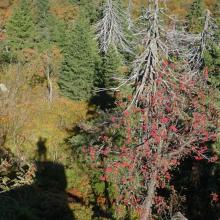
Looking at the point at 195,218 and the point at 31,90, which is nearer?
the point at 195,218

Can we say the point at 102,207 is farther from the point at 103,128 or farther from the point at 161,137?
the point at 161,137

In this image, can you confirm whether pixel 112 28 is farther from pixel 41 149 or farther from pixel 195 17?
pixel 41 149

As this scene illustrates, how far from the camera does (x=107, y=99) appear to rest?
3031 cm

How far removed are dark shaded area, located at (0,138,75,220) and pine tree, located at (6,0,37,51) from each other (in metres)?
14.9

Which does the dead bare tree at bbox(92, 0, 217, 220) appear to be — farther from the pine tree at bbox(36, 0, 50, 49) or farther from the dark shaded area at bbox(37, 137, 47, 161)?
the pine tree at bbox(36, 0, 50, 49)

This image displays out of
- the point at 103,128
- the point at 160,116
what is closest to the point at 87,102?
the point at 103,128

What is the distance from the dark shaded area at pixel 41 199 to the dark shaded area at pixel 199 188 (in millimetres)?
6538

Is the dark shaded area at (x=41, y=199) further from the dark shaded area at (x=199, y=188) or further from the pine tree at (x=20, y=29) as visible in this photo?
the pine tree at (x=20, y=29)

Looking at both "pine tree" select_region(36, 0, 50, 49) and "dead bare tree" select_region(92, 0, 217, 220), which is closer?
"dead bare tree" select_region(92, 0, 217, 220)

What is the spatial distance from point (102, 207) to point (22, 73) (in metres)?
17.4

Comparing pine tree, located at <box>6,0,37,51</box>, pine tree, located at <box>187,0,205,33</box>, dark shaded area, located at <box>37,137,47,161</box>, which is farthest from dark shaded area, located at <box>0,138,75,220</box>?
pine tree, located at <box>187,0,205,33</box>

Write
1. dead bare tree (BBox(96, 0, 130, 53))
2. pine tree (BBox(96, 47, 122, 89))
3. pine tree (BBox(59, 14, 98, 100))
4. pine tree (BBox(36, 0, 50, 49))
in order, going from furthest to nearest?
1. pine tree (BBox(36, 0, 50, 49))
2. dead bare tree (BBox(96, 0, 130, 53))
3. pine tree (BBox(59, 14, 98, 100))
4. pine tree (BBox(96, 47, 122, 89))

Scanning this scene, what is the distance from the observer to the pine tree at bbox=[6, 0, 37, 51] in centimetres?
3400

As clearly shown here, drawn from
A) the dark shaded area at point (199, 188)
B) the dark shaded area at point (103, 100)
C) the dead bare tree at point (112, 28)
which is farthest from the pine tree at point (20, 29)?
the dark shaded area at point (199, 188)
